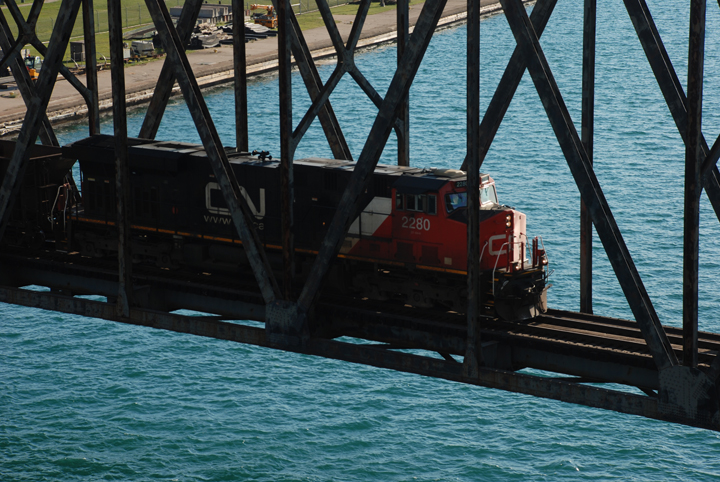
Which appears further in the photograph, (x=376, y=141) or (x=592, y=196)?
(x=376, y=141)

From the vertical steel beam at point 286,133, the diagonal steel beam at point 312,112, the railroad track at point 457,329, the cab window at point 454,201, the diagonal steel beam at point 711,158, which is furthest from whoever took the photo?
the cab window at point 454,201

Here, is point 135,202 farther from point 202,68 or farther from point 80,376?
point 202,68

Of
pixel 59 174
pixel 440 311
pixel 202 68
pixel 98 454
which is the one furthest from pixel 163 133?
pixel 440 311

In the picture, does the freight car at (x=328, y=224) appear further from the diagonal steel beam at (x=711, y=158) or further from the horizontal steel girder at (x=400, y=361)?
the diagonal steel beam at (x=711, y=158)

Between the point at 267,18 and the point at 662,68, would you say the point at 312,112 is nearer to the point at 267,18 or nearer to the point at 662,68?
the point at 662,68

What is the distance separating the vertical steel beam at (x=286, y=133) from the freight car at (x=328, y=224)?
2.77 metres

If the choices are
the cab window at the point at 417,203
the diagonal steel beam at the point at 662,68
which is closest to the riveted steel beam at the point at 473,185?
the diagonal steel beam at the point at 662,68

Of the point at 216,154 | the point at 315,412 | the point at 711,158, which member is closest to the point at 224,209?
the point at 216,154

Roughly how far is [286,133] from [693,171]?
8.30 meters

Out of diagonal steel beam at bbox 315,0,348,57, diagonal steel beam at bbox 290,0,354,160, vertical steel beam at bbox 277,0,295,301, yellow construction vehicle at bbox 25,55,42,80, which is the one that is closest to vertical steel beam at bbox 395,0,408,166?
diagonal steel beam at bbox 315,0,348,57

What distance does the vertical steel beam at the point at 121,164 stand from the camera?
69.6 ft

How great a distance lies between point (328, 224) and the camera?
25.2 m

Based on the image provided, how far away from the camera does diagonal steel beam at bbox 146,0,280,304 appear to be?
2023 centimetres

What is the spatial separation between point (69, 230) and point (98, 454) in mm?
15446
